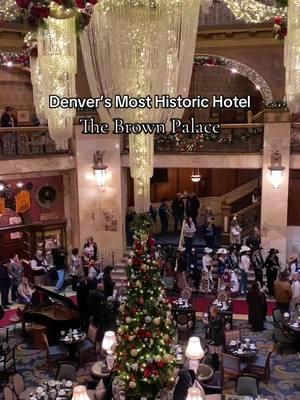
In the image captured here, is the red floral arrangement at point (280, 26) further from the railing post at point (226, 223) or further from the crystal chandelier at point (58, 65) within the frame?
the railing post at point (226, 223)

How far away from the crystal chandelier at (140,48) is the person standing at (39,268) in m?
8.93

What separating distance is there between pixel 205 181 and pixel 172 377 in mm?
14654

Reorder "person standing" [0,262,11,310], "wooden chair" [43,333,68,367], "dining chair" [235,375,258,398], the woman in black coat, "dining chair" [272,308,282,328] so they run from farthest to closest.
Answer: "person standing" [0,262,11,310] → "dining chair" [272,308,282,328] → "wooden chair" [43,333,68,367] → the woman in black coat → "dining chair" [235,375,258,398]

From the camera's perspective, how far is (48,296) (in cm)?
1234

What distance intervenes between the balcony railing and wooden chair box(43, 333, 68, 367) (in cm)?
629

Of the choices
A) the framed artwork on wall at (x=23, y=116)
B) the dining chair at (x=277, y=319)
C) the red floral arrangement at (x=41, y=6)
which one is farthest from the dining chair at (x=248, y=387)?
the framed artwork on wall at (x=23, y=116)

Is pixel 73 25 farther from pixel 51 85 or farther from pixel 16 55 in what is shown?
pixel 16 55

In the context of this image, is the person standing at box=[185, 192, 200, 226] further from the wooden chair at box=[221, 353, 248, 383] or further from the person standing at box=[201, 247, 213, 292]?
the wooden chair at box=[221, 353, 248, 383]

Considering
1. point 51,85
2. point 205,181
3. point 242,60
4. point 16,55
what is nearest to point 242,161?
point 242,60

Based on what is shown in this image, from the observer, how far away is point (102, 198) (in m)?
16.5

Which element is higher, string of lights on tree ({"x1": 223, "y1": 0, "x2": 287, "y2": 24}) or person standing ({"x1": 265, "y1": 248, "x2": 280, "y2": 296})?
string of lights on tree ({"x1": 223, "y1": 0, "x2": 287, "y2": 24})

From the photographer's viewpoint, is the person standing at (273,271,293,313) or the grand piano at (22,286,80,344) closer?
the grand piano at (22,286,80,344)

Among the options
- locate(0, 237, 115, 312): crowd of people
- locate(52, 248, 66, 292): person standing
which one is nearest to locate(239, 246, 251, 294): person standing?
locate(0, 237, 115, 312): crowd of people

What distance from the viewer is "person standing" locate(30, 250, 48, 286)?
15.1m
